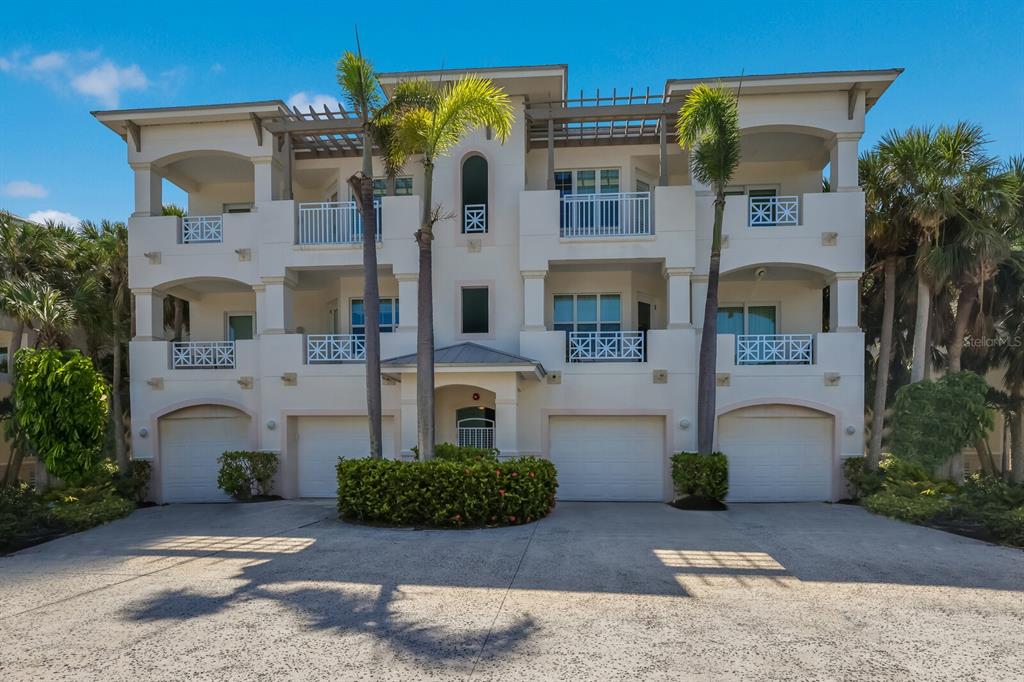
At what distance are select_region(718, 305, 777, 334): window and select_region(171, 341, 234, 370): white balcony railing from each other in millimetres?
13771

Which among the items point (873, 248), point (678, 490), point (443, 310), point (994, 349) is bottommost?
point (678, 490)

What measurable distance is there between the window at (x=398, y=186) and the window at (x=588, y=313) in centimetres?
531

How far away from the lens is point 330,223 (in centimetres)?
1639

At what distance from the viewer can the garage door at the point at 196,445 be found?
17.0 metres

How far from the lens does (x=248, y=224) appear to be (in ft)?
55.1

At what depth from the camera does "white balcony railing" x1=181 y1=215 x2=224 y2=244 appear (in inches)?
672

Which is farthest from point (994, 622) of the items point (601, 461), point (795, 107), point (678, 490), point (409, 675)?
point (795, 107)

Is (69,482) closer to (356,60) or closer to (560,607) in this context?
(356,60)

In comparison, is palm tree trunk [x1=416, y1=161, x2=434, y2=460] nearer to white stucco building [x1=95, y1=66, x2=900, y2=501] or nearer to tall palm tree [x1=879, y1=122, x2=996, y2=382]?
white stucco building [x1=95, y1=66, x2=900, y2=501]

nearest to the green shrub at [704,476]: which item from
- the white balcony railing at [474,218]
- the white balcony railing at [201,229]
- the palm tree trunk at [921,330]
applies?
the palm tree trunk at [921,330]

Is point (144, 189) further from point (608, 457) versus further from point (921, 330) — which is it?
point (921, 330)

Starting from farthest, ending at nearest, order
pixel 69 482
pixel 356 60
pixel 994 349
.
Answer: pixel 994 349, pixel 69 482, pixel 356 60

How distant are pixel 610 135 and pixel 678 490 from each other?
9.66 m

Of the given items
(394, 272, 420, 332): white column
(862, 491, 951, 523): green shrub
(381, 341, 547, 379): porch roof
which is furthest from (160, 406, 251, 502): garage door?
(862, 491, 951, 523): green shrub
